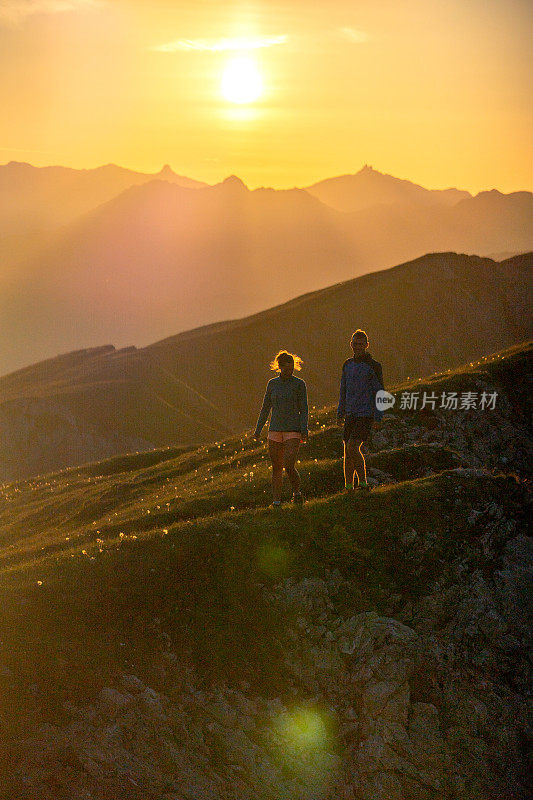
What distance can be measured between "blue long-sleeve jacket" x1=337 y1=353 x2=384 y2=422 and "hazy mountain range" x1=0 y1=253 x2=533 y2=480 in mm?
79726

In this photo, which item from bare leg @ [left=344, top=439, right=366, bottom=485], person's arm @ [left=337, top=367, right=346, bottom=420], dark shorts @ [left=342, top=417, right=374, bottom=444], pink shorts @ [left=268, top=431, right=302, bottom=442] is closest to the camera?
pink shorts @ [left=268, top=431, right=302, bottom=442]

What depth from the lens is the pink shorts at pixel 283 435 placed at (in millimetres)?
19516

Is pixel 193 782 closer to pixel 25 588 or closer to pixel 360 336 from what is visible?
pixel 25 588

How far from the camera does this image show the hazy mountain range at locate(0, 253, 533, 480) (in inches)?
4203

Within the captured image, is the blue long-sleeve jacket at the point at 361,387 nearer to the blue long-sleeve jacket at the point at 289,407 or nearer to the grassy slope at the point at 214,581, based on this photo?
the blue long-sleeve jacket at the point at 289,407

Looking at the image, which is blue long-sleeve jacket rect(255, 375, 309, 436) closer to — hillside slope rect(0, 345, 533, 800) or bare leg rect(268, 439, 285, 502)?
bare leg rect(268, 439, 285, 502)

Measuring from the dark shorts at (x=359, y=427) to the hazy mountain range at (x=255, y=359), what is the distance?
261 feet

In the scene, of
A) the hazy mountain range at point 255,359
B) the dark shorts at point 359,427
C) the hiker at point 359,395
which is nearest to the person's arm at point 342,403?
the hiker at point 359,395

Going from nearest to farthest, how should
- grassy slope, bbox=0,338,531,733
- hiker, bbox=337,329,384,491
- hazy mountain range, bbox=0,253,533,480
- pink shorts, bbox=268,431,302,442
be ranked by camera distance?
1. grassy slope, bbox=0,338,531,733
2. pink shorts, bbox=268,431,302,442
3. hiker, bbox=337,329,384,491
4. hazy mountain range, bbox=0,253,533,480

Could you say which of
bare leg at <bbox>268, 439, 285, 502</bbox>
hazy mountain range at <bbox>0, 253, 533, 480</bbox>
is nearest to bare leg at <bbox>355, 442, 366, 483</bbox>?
bare leg at <bbox>268, 439, 285, 502</bbox>

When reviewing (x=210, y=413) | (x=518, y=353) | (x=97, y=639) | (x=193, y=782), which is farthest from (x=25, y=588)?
(x=210, y=413)

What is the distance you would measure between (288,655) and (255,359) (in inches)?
4350

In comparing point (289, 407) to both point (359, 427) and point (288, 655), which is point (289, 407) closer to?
point (359, 427)

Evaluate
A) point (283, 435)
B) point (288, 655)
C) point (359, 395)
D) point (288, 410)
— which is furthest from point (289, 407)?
point (288, 655)
